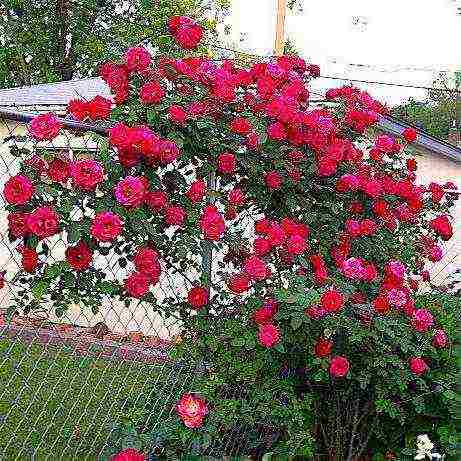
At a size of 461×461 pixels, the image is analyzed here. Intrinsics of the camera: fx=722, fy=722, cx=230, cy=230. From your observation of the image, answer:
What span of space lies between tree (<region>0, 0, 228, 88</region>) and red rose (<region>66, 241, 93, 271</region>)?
24.6 feet

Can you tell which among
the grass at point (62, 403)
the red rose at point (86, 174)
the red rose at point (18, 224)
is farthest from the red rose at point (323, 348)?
the red rose at point (18, 224)

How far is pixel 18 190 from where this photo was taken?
212cm

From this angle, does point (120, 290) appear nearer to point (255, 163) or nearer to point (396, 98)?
point (255, 163)

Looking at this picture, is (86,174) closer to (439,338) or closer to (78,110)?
(78,110)

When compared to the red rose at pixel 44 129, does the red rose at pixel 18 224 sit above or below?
below

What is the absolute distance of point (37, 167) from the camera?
7.18ft

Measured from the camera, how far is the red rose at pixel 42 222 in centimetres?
A: 212

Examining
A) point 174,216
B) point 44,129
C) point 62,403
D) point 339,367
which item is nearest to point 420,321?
point 339,367

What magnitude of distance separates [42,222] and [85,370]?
2113 mm

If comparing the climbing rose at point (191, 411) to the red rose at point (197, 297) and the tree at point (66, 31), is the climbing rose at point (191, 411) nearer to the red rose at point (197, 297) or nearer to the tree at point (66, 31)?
the red rose at point (197, 297)

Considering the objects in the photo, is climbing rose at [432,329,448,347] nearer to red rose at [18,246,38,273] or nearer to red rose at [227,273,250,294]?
red rose at [227,273,250,294]

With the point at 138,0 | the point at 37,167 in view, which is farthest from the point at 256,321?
the point at 138,0

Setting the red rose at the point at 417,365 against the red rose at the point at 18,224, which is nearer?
the red rose at the point at 18,224

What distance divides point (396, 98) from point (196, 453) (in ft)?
24.6
